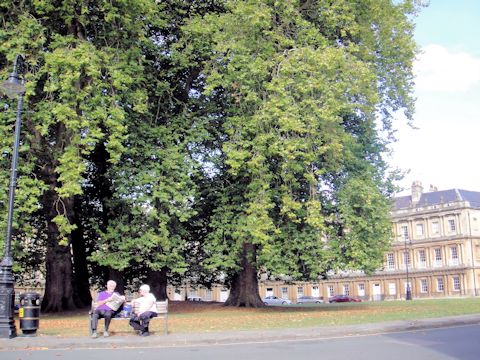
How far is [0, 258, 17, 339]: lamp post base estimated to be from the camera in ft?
45.8

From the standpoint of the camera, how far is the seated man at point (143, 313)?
14.5 metres

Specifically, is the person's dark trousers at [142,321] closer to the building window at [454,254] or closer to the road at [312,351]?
the road at [312,351]

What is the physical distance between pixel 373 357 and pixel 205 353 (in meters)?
3.36

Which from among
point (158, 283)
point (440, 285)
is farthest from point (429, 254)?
point (158, 283)

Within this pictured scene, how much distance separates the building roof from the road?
8192 centimetres

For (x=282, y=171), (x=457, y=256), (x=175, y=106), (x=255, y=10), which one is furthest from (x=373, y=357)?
(x=457, y=256)

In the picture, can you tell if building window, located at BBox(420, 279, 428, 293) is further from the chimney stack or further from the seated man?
the seated man

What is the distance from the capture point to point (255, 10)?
23.6 m

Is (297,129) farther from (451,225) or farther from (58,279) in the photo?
(451,225)

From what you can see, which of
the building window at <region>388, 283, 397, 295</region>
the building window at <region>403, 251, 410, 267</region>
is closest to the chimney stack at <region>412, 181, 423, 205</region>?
the building window at <region>403, 251, 410, 267</region>

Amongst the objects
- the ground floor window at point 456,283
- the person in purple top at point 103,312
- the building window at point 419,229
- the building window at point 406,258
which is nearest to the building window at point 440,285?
the ground floor window at point 456,283

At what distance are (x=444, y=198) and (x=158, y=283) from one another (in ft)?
Result: 260

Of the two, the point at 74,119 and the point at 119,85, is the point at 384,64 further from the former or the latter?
the point at 74,119

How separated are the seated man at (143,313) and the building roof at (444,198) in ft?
269
